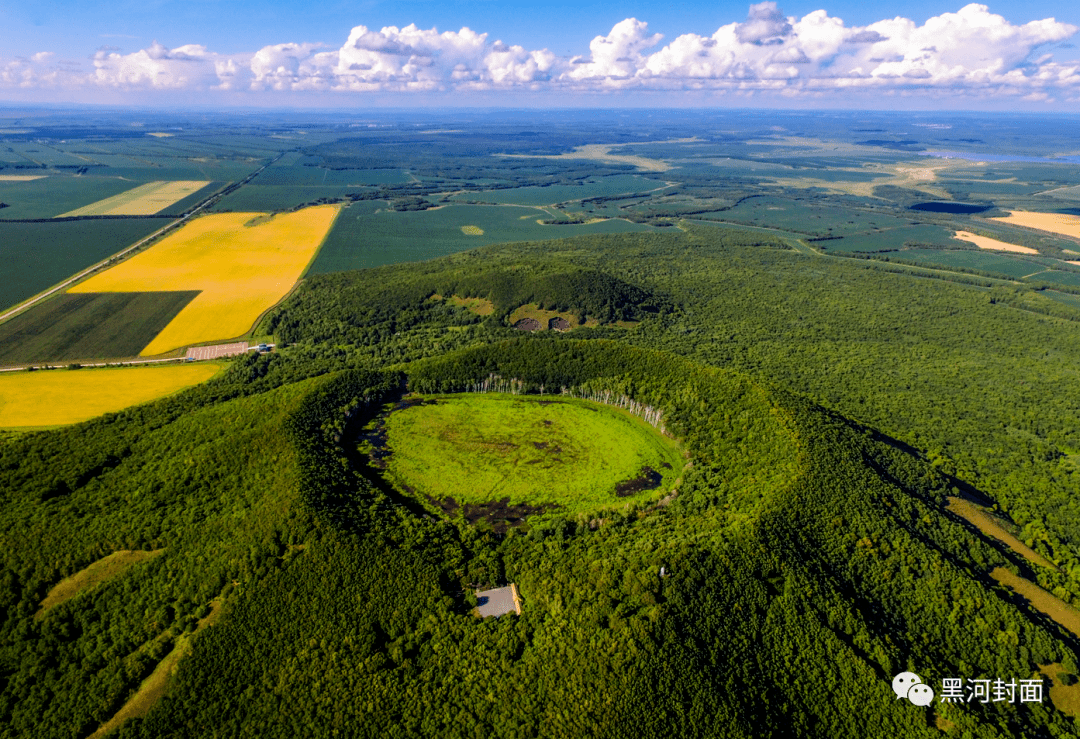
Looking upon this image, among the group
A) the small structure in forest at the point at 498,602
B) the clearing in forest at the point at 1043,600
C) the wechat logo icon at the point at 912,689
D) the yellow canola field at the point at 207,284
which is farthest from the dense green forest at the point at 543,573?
the yellow canola field at the point at 207,284

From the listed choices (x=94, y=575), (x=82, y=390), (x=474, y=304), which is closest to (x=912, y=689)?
(x=94, y=575)

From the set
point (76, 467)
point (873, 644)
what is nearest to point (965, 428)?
point (873, 644)

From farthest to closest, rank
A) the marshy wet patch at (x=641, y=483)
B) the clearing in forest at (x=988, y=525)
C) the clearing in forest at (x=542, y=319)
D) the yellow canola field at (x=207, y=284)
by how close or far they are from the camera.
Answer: the clearing in forest at (x=542, y=319) < the yellow canola field at (x=207, y=284) < the marshy wet patch at (x=641, y=483) < the clearing in forest at (x=988, y=525)

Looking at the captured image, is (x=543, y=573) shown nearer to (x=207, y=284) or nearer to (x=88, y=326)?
(x=88, y=326)

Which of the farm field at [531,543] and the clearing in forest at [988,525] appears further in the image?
the clearing in forest at [988,525]

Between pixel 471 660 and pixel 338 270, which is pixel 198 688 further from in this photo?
pixel 338 270

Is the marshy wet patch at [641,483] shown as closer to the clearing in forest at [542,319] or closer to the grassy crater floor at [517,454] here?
the grassy crater floor at [517,454]

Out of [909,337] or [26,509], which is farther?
[909,337]
